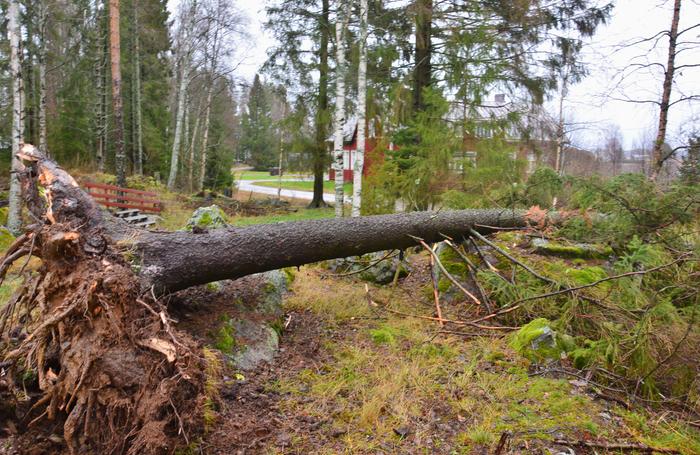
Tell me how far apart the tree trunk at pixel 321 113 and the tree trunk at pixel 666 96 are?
9732 millimetres

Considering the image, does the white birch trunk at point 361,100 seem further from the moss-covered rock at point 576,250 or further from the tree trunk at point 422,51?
the moss-covered rock at point 576,250

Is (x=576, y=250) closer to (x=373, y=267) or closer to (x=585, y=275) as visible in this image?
(x=585, y=275)

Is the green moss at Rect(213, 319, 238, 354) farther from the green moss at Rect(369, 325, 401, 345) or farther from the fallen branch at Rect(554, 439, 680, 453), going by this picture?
the fallen branch at Rect(554, 439, 680, 453)

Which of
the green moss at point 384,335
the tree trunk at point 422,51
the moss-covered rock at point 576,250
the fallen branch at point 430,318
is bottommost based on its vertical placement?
the green moss at point 384,335

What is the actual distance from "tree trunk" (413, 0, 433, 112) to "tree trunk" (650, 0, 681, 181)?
16.8ft

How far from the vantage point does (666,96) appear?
8812 mm

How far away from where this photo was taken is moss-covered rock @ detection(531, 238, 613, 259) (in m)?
6.23

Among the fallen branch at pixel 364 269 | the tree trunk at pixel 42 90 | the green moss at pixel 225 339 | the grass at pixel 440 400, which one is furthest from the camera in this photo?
the tree trunk at pixel 42 90

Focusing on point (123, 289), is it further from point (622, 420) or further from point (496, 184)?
point (496, 184)

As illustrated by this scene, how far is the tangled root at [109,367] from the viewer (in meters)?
2.34

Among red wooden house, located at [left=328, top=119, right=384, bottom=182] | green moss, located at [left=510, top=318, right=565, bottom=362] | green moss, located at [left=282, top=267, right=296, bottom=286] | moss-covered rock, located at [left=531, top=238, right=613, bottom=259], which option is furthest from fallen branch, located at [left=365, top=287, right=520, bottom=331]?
red wooden house, located at [left=328, top=119, right=384, bottom=182]

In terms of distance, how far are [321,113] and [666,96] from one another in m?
11.3

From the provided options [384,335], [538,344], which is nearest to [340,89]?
[384,335]

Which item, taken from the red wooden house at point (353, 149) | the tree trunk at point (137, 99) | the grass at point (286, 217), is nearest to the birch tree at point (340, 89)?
the red wooden house at point (353, 149)
